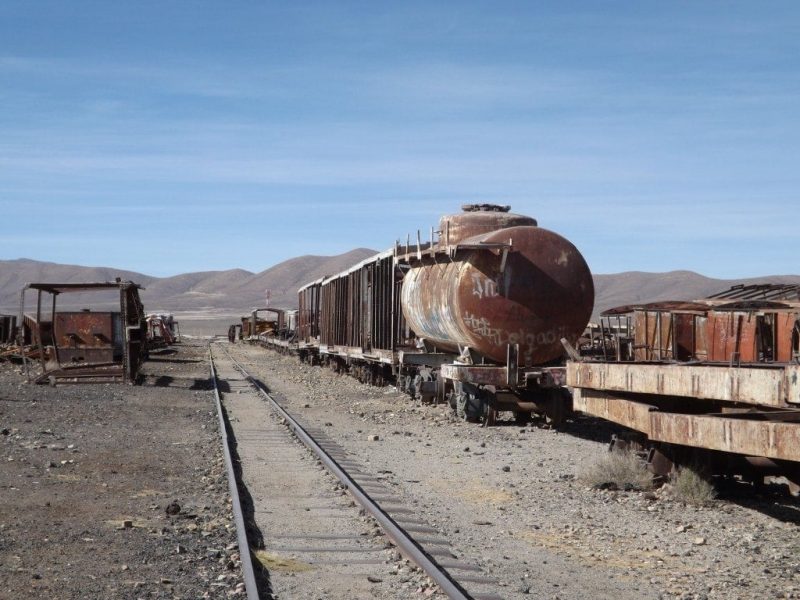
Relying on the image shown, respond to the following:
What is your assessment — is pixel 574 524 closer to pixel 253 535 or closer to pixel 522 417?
pixel 253 535

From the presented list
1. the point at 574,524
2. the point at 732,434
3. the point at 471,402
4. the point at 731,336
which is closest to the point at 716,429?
the point at 732,434

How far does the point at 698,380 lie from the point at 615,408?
1.87 meters

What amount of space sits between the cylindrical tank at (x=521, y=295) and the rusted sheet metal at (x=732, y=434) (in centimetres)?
794

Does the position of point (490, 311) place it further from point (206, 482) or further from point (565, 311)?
point (206, 482)

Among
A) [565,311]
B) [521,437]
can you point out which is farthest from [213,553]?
[565,311]

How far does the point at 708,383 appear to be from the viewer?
25.4 ft

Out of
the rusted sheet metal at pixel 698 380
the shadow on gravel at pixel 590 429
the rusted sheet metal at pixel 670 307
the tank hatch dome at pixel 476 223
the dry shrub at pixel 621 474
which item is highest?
the tank hatch dome at pixel 476 223

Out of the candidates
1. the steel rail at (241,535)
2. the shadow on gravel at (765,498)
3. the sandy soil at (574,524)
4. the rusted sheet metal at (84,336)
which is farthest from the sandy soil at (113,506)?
the rusted sheet metal at (84,336)

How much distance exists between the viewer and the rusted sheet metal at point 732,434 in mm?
6531

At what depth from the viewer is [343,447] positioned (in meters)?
14.7

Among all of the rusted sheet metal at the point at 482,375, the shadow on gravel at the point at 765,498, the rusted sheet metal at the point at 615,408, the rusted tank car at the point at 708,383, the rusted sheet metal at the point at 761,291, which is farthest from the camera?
the rusted sheet metal at the point at 482,375

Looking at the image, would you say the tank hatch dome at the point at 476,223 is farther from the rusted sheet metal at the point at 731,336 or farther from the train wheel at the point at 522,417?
the rusted sheet metal at the point at 731,336

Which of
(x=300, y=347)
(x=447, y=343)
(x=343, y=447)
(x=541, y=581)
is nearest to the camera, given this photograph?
(x=541, y=581)

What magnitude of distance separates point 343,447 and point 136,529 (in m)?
6.24
